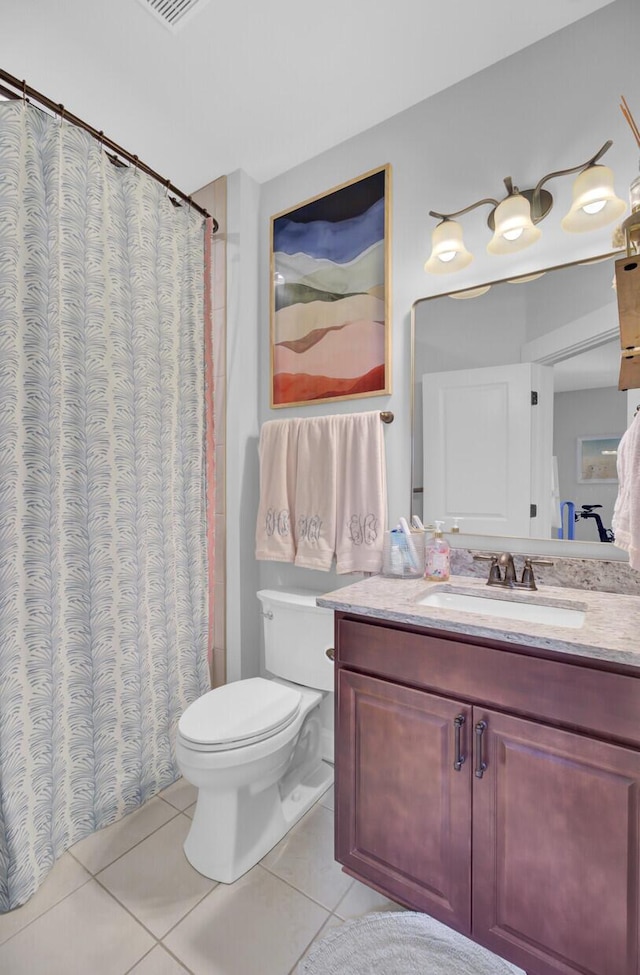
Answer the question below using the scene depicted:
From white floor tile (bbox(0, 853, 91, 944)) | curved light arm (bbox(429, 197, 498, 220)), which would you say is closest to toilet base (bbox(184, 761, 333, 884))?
white floor tile (bbox(0, 853, 91, 944))

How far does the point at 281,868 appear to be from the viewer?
1417 millimetres

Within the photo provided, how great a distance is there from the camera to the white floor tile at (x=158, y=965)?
1112mm

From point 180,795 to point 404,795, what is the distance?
102 cm

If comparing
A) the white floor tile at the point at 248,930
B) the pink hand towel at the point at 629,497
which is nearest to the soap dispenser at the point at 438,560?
the pink hand towel at the point at 629,497

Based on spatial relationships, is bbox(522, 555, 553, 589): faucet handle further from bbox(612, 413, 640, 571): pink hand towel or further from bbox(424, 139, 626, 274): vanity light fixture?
bbox(424, 139, 626, 274): vanity light fixture

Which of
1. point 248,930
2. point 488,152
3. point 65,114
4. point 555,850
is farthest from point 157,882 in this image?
point 488,152

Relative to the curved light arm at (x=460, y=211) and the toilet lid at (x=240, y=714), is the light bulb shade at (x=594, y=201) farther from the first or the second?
the toilet lid at (x=240, y=714)

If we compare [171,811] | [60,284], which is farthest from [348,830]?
[60,284]

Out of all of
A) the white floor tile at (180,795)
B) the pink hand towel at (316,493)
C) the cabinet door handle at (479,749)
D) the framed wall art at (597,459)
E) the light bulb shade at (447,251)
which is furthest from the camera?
the pink hand towel at (316,493)

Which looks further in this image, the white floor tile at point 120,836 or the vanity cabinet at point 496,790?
the white floor tile at point 120,836

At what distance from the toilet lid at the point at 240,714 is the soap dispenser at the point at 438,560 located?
2.08 ft

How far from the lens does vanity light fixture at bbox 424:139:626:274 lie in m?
1.30

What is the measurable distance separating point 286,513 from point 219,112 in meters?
1.58

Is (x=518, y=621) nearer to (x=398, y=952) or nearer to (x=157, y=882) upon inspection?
(x=398, y=952)
